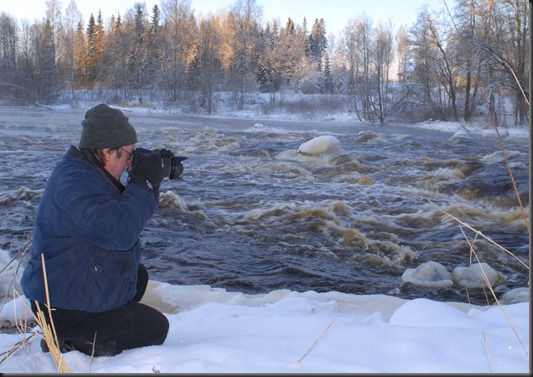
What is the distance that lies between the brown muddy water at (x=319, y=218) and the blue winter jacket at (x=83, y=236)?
145 cm

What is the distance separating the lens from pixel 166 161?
7.87ft

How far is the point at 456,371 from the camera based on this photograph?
5.35 feet

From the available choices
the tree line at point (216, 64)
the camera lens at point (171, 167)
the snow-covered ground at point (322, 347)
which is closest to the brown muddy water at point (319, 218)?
the snow-covered ground at point (322, 347)

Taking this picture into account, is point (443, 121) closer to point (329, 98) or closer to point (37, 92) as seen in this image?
point (329, 98)

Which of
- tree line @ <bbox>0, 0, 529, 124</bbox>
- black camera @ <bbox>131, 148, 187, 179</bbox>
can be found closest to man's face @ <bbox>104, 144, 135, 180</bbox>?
black camera @ <bbox>131, 148, 187, 179</bbox>

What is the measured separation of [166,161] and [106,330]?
2.77ft

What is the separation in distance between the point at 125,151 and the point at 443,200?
22.2ft

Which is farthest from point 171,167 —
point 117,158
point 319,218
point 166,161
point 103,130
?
point 319,218

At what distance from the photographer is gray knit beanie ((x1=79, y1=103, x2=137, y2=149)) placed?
2195 mm

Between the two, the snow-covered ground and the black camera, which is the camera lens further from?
the snow-covered ground

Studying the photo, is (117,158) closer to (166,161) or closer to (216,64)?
(166,161)

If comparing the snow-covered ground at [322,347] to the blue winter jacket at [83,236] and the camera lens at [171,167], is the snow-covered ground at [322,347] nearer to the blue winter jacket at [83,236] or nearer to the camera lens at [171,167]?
the blue winter jacket at [83,236]

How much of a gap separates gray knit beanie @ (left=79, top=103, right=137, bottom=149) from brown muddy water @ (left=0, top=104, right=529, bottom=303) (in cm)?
154

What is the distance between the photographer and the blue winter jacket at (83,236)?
204cm
